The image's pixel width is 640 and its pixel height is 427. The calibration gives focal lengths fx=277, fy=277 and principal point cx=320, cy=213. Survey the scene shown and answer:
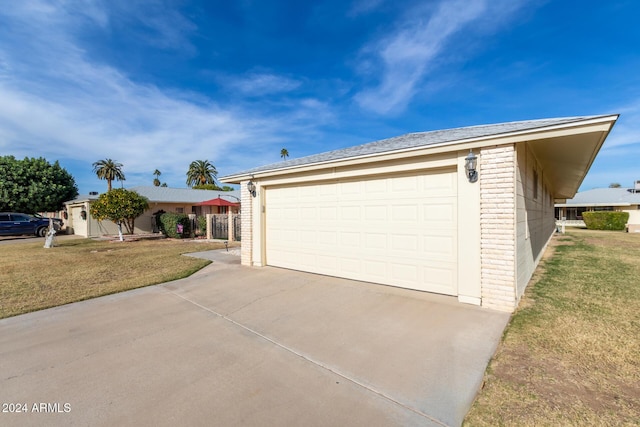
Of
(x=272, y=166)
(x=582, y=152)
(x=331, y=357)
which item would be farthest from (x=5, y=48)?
(x=582, y=152)

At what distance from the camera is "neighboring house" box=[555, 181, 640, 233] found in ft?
84.4

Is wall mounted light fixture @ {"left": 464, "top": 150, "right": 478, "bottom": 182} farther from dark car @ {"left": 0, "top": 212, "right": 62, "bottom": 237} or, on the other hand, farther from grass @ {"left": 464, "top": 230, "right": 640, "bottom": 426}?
dark car @ {"left": 0, "top": 212, "right": 62, "bottom": 237}

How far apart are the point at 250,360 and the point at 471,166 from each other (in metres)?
4.34

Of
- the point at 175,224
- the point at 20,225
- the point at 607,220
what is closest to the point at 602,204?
the point at 607,220

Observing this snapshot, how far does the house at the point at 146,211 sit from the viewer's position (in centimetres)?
2034

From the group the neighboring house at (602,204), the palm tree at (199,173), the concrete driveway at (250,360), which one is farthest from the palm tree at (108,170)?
the neighboring house at (602,204)

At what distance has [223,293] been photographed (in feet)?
18.9

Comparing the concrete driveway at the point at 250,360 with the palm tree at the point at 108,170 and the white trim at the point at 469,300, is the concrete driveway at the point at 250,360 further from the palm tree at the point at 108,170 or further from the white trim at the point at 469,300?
the palm tree at the point at 108,170

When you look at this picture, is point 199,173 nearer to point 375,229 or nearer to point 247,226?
point 247,226

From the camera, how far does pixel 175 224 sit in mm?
17750

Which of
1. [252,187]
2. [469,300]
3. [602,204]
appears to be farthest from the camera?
[602,204]

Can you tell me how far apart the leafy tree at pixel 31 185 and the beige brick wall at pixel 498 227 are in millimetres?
31545

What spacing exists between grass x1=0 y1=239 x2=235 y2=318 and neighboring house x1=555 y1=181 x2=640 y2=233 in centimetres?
3229

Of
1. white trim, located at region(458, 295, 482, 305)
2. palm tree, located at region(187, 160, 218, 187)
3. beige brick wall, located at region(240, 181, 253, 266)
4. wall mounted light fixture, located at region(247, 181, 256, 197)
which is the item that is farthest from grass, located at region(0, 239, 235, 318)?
palm tree, located at region(187, 160, 218, 187)
